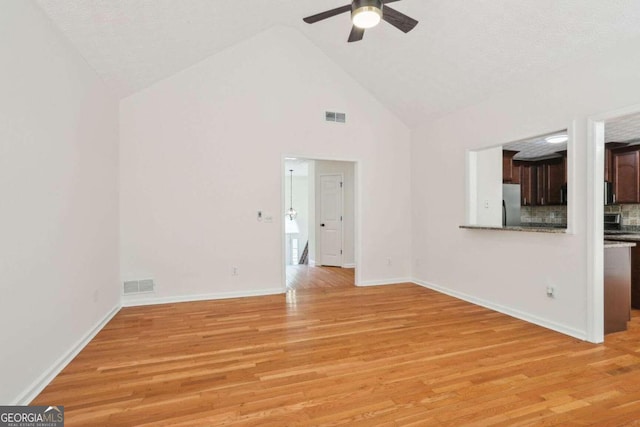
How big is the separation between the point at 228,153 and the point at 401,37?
2.76 m

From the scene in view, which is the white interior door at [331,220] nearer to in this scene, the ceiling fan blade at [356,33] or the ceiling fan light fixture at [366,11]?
the ceiling fan blade at [356,33]

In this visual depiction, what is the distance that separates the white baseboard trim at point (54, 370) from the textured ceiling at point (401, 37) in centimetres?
268

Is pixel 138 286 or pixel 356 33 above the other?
pixel 356 33

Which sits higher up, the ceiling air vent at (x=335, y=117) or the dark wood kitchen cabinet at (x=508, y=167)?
the ceiling air vent at (x=335, y=117)

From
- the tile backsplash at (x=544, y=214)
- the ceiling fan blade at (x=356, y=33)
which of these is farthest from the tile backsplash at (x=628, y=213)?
the ceiling fan blade at (x=356, y=33)

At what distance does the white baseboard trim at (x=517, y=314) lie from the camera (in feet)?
10.3

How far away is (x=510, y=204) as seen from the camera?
6.01m

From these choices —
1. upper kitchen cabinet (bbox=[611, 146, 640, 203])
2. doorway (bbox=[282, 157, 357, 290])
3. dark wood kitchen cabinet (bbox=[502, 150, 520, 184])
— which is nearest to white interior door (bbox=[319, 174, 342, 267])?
doorway (bbox=[282, 157, 357, 290])

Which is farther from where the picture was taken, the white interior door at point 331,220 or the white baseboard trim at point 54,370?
the white interior door at point 331,220

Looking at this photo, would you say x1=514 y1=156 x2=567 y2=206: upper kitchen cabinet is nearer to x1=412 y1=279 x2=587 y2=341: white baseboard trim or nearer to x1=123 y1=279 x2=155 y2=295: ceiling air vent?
x1=412 y1=279 x2=587 y2=341: white baseboard trim

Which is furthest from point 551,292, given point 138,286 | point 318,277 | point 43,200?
point 138,286

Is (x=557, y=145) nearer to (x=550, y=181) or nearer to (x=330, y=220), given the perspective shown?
(x=550, y=181)

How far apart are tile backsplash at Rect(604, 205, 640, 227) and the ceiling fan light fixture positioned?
5.80 m

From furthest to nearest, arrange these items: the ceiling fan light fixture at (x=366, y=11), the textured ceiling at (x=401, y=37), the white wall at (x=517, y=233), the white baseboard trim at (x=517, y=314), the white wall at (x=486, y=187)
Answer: the white wall at (x=486, y=187)
the white baseboard trim at (x=517, y=314)
the white wall at (x=517, y=233)
the textured ceiling at (x=401, y=37)
the ceiling fan light fixture at (x=366, y=11)
